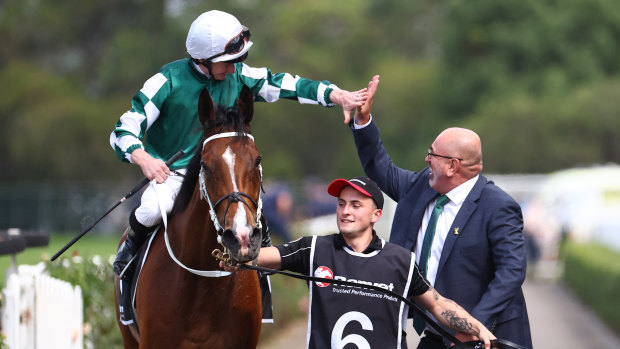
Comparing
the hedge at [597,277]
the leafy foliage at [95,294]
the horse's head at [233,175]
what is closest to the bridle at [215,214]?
the horse's head at [233,175]

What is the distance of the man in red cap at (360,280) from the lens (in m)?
4.04

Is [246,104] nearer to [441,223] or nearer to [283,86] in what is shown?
[283,86]

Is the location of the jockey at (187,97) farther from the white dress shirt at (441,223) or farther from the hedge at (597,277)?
the hedge at (597,277)

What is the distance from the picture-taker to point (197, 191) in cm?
431

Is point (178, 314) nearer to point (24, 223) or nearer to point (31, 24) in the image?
point (24, 223)

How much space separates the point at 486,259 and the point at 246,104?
1.35m

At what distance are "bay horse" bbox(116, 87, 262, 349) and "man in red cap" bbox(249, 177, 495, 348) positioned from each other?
0.32 m

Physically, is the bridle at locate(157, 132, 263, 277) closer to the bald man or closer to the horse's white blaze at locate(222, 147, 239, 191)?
the horse's white blaze at locate(222, 147, 239, 191)

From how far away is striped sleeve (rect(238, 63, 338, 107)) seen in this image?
15.5 feet

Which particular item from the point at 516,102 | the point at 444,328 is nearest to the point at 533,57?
the point at 516,102

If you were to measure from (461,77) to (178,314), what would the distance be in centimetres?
3304

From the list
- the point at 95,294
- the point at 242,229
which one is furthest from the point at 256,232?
the point at 95,294

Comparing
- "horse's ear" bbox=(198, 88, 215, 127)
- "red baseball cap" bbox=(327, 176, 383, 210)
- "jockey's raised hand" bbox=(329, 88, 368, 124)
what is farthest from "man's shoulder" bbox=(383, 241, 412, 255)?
"horse's ear" bbox=(198, 88, 215, 127)

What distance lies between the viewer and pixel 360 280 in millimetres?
4078
